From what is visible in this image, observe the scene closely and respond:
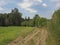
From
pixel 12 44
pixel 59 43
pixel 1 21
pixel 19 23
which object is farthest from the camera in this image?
pixel 19 23

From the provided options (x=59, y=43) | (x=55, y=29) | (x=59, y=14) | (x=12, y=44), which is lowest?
(x=12, y=44)

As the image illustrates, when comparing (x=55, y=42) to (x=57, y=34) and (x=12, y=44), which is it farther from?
(x=12, y=44)

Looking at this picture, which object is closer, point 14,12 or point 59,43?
point 59,43

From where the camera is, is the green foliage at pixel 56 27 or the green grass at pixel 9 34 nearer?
the green foliage at pixel 56 27

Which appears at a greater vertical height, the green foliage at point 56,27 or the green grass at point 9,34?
the green foliage at point 56,27

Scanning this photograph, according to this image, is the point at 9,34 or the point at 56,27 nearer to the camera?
the point at 56,27

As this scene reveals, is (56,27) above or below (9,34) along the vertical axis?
above

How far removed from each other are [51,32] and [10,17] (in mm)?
88162

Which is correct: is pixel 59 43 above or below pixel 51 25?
below

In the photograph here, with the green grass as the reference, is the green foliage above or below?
above

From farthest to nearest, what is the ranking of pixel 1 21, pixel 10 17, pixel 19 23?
1. pixel 19 23
2. pixel 10 17
3. pixel 1 21

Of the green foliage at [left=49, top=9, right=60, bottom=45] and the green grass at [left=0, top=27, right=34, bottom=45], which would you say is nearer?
the green foliage at [left=49, top=9, right=60, bottom=45]

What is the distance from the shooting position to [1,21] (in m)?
86.0

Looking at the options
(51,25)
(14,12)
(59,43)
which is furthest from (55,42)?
(14,12)
